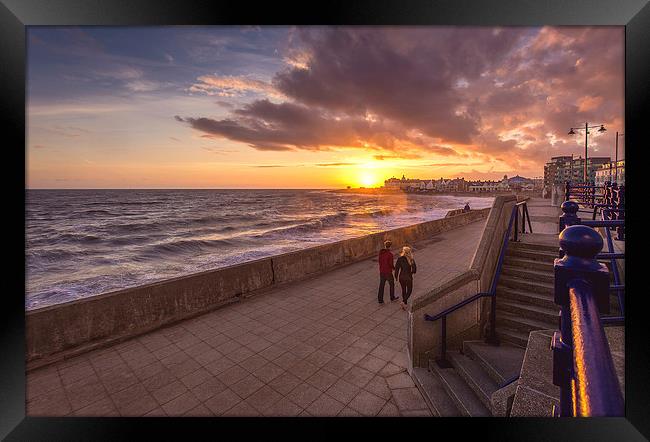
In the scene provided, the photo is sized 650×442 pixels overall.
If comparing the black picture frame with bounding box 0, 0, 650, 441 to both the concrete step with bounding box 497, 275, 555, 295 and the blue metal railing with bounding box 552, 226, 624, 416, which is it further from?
the concrete step with bounding box 497, 275, 555, 295

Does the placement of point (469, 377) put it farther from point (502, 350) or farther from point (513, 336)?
point (513, 336)

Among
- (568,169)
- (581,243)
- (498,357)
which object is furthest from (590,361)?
(568,169)

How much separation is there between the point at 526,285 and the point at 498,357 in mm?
1686

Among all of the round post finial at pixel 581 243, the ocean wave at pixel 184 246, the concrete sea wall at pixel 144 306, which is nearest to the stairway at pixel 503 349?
the round post finial at pixel 581 243

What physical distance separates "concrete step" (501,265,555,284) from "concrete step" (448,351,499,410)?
2054mm

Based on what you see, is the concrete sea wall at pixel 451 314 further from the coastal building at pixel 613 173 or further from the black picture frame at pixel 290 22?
the coastal building at pixel 613 173

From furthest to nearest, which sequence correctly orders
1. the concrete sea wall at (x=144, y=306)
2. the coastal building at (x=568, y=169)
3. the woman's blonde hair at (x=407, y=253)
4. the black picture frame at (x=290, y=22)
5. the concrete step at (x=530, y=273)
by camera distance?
the coastal building at (x=568, y=169), the woman's blonde hair at (x=407, y=253), the concrete step at (x=530, y=273), the concrete sea wall at (x=144, y=306), the black picture frame at (x=290, y=22)

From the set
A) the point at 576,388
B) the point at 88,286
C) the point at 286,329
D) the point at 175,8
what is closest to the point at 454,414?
the point at 576,388

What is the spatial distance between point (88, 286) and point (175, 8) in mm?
18260

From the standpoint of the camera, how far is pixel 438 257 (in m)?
11.6

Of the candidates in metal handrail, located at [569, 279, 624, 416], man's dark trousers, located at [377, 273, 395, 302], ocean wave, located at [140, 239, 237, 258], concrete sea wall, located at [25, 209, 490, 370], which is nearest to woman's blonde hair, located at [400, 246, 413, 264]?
man's dark trousers, located at [377, 273, 395, 302]

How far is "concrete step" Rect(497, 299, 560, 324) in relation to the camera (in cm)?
430

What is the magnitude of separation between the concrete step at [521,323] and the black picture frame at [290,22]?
1.68 meters

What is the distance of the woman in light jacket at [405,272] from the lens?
264 inches
